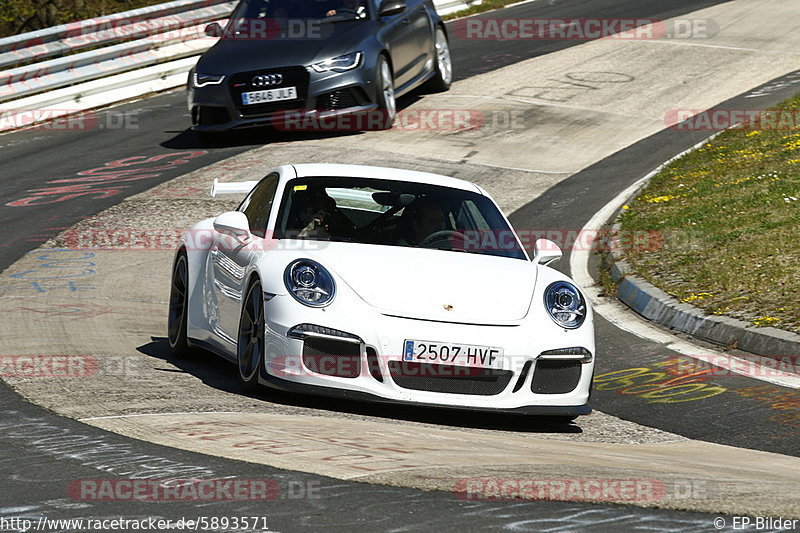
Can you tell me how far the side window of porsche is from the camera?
26.1 feet

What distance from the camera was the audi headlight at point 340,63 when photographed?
15711mm

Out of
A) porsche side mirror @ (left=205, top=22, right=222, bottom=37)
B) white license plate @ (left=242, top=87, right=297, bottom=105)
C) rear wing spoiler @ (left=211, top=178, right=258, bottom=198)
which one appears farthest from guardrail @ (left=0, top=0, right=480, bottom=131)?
rear wing spoiler @ (left=211, top=178, right=258, bottom=198)

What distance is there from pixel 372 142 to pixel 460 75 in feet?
15.4

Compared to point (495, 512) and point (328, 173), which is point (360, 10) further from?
point (495, 512)

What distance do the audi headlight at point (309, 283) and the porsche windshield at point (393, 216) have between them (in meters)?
0.70

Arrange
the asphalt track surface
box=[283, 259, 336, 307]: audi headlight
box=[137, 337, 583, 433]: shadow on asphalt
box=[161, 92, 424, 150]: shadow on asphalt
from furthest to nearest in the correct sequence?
box=[161, 92, 424, 150]: shadow on asphalt, box=[137, 337, 583, 433]: shadow on asphalt, box=[283, 259, 336, 307]: audi headlight, the asphalt track surface

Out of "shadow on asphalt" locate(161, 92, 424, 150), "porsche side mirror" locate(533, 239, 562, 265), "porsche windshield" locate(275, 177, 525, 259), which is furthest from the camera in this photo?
"shadow on asphalt" locate(161, 92, 424, 150)

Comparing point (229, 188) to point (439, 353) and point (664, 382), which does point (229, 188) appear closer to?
point (439, 353)

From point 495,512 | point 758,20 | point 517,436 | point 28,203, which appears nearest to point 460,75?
point 758,20

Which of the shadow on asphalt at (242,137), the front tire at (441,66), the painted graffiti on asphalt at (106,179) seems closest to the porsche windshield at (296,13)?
the shadow on asphalt at (242,137)

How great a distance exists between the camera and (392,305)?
6.74 m

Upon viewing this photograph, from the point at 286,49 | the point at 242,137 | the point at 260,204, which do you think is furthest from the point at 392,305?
the point at 242,137

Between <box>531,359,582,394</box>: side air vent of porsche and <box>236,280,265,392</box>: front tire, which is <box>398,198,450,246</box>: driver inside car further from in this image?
<box>531,359,582,394</box>: side air vent of porsche

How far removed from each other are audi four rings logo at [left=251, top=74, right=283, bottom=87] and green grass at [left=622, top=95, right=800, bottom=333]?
4519mm
